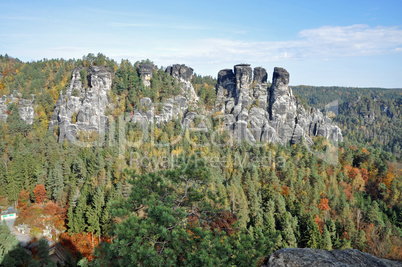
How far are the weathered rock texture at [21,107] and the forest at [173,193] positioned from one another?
1.35 meters

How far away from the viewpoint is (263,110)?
72.7 m

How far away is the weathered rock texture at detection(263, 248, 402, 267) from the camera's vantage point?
724 cm

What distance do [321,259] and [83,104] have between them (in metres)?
63.3

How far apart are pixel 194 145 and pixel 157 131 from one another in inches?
369

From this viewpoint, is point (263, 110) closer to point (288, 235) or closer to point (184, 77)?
Result: point (184, 77)

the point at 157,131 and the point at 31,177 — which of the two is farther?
the point at 157,131

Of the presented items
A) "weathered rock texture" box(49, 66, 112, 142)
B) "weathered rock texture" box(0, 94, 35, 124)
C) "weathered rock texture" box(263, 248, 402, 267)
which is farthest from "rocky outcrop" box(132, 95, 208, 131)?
"weathered rock texture" box(263, 248, 402, 267)

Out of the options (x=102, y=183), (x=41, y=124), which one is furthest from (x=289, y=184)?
(x=41, y=124)

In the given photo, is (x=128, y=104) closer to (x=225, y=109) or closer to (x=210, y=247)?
(x=225, y=109)

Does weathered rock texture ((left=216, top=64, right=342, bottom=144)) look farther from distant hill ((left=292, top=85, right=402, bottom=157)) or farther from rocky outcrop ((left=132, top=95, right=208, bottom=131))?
distant hill ((left=292, top=85, right=402, bottom=157))

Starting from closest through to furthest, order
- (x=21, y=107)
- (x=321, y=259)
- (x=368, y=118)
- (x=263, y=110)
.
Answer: (x=321, y=259), (x=21, y=107), (x=263, y=110), (x=368, y=118)

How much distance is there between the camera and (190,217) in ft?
36.9

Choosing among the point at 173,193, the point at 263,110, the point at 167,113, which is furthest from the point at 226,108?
the point at 173,193

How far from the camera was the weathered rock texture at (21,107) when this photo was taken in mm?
59725
